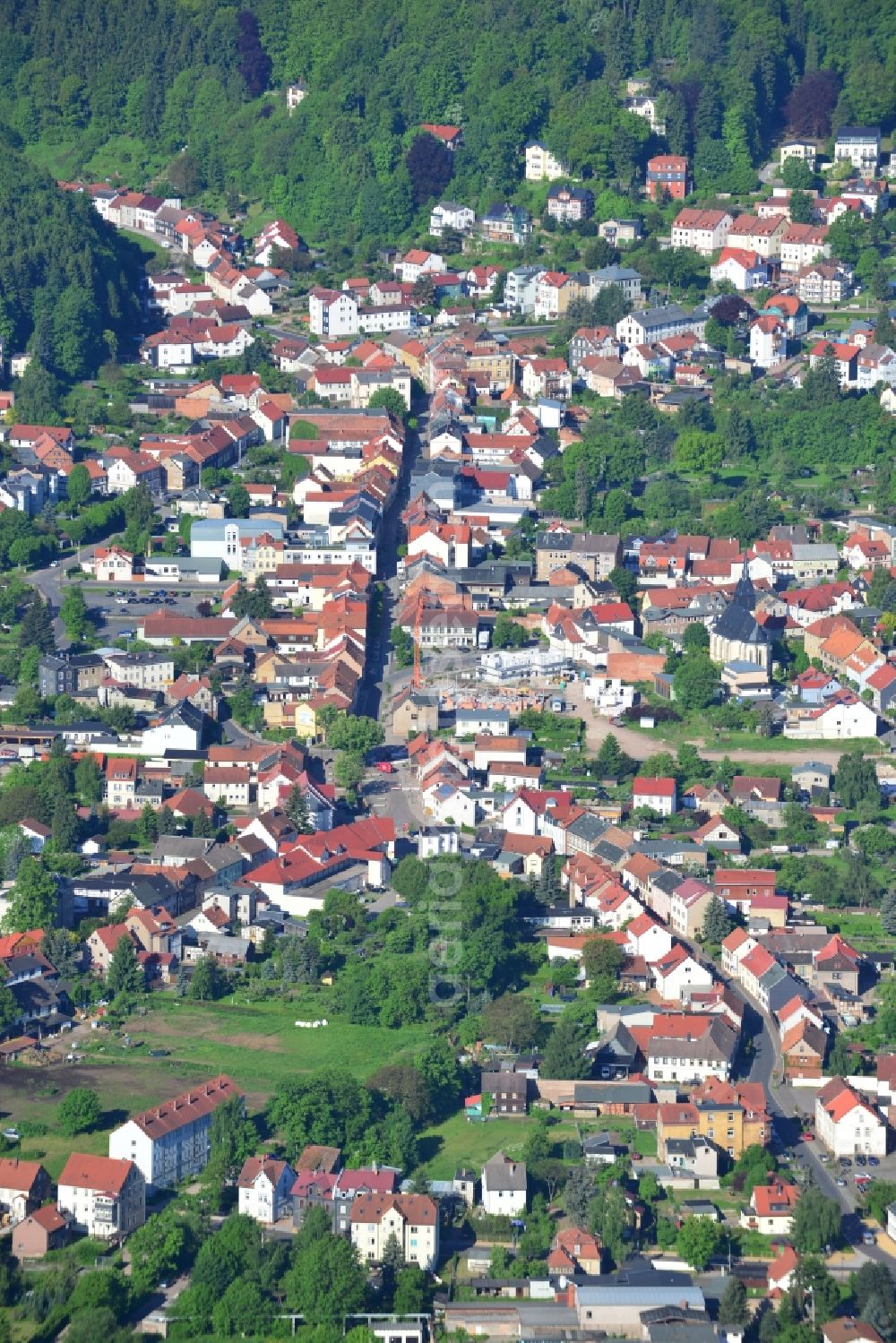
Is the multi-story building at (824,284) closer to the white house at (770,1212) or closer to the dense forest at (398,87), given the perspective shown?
the dense forest at (398,87)

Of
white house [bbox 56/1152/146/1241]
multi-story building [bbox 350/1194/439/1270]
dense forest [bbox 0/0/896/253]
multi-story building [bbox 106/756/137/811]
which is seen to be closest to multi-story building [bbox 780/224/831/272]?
dense forest [bbox 0/0/896/253]

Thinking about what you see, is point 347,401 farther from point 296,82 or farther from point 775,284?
point 296,82

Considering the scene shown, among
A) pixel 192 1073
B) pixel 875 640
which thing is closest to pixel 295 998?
pixel 192 1073

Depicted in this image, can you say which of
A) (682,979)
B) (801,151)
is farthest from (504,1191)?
(801,151)

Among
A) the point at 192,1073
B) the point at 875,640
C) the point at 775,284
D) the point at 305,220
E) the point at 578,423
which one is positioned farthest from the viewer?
the point at 305,220

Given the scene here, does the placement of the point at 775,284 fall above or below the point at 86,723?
above

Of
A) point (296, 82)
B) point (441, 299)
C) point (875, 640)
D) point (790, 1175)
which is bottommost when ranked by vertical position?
point (790, 1175)

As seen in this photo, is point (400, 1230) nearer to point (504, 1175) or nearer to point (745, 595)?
point (504, 1175)

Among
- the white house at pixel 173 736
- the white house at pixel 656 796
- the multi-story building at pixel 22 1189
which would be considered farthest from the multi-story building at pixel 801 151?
the multi-story building at pixel 22 1189
